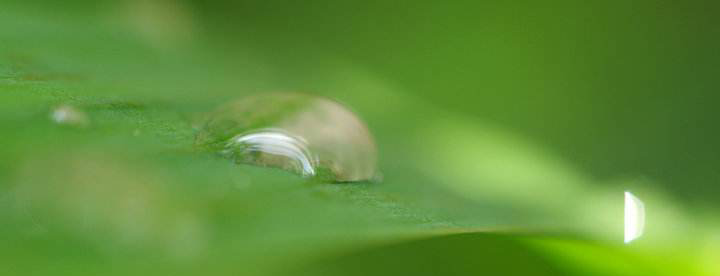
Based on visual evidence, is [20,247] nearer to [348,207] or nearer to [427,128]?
[348,207]

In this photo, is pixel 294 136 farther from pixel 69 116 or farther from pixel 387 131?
pixel 387 131

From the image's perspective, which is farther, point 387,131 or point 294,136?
point 387,131

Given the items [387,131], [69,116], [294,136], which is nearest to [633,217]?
[387,131]

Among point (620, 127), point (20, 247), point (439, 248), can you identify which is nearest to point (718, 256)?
point (439, 248)

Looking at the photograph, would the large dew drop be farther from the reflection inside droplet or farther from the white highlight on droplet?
the white highlight on droplet

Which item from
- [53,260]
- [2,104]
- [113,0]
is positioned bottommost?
[53,260]


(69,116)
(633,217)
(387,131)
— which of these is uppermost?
(387,131)
